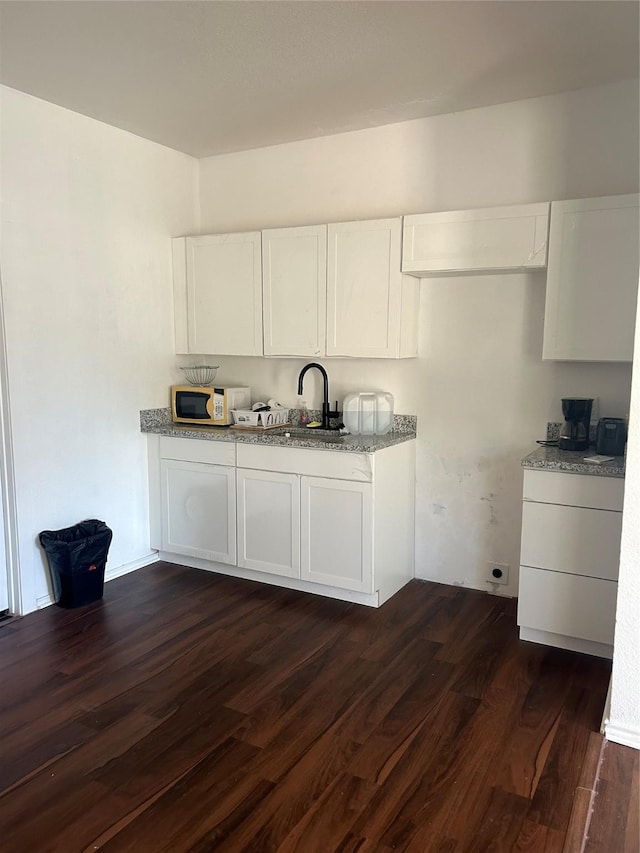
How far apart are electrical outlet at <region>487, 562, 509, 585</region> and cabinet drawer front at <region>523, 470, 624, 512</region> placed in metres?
0.76

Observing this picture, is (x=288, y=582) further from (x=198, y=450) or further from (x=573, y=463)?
(x=573, y=463)

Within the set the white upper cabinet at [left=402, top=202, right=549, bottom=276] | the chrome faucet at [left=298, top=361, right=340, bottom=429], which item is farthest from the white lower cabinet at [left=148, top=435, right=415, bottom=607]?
the white upper cabinet at [left=402, top=202, right=549, bottom=276]

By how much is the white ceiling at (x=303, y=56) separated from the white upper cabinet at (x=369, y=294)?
2.10 ft

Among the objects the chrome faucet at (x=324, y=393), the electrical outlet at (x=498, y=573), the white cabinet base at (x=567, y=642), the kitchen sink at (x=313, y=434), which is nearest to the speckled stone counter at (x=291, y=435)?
the kitchen sink at (x=313, y=434)

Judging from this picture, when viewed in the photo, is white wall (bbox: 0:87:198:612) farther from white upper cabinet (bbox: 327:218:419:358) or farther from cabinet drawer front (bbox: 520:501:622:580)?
cabinet drawer front (bbox: 520:501:622:580)

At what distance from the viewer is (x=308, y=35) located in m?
2.48

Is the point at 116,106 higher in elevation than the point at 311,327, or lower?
higher

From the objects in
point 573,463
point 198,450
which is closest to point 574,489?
point 573,463

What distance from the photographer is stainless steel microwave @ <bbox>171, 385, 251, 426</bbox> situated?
3855mm

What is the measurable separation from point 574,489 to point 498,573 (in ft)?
3.08

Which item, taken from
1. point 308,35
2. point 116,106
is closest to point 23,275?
point 116,106

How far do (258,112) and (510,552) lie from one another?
271 centimetres

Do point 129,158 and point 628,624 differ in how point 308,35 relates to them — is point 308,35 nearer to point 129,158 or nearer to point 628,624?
point 129,158

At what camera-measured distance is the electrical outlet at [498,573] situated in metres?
3.47
